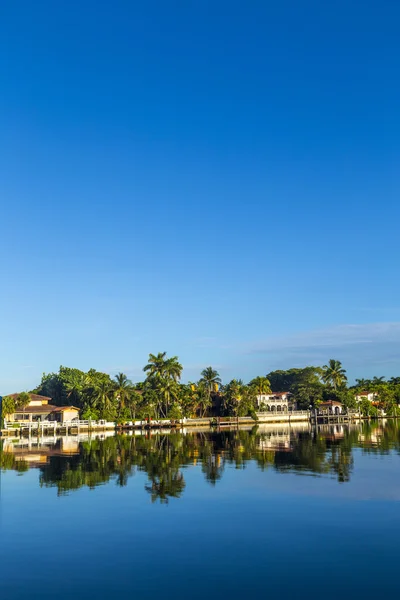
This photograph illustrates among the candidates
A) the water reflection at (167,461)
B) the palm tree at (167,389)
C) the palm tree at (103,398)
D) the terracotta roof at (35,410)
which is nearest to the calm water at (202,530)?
the water reflection at (167,461)

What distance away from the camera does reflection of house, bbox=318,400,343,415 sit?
134 meters

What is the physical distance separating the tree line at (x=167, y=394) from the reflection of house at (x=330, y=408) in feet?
5.53

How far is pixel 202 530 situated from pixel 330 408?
118 m

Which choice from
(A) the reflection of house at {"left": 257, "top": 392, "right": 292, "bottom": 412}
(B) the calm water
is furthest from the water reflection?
(A) the reflection of house at {"left": 257, "top": 392, "right": 292, "bottom": 412}

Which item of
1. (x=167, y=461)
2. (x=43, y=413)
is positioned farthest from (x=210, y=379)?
(x=167, y=461)

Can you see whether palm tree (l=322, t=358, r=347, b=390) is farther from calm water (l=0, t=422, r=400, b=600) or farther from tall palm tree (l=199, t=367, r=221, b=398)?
calm water (l=0, t=422, r=400, b=600)

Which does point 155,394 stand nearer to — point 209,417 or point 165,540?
point 209,417

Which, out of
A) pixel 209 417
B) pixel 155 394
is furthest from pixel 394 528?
pixel 209 417

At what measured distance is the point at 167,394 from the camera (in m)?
111

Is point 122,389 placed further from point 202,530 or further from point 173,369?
point 202,530

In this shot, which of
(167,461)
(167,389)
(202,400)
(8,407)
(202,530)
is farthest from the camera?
(202,400)

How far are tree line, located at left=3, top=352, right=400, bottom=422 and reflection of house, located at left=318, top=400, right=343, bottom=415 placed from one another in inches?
66.4

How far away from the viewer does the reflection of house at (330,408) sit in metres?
134

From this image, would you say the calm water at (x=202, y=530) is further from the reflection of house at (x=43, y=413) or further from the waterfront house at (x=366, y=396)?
the waterfront house at (x=366, y=396)
